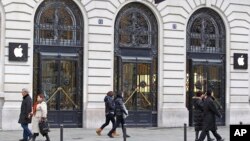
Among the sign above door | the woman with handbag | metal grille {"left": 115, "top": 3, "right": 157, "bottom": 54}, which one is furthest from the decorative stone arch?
the woman with handbag

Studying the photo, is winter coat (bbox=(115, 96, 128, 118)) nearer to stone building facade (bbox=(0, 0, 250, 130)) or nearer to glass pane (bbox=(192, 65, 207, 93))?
stone building facade (bbox=(0, 0, 250, 130))

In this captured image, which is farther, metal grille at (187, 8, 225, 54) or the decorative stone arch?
metal grille at (187, 8, 225, 54)

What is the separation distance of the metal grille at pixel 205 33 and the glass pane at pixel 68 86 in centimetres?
600

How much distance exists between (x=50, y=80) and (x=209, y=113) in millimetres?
8828

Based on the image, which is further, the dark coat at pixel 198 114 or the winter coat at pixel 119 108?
the winter coat at pixel 119 108

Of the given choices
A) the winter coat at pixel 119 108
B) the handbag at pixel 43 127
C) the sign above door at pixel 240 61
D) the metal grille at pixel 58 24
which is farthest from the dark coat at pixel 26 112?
the sign above door at pixel 240 61

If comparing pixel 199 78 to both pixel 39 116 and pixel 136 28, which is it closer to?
pixel 136 28

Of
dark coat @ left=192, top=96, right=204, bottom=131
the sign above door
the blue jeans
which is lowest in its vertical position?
the blue jeans

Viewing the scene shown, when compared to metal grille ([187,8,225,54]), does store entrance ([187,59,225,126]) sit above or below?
below

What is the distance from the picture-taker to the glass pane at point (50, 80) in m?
22.1

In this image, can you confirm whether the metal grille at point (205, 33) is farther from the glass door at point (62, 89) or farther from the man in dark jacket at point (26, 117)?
the man in dark jacket at point (26, 117)

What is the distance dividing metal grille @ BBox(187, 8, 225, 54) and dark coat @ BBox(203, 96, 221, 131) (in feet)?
32.3

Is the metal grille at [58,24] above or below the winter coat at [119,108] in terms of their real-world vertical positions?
above

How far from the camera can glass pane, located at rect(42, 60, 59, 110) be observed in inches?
870
